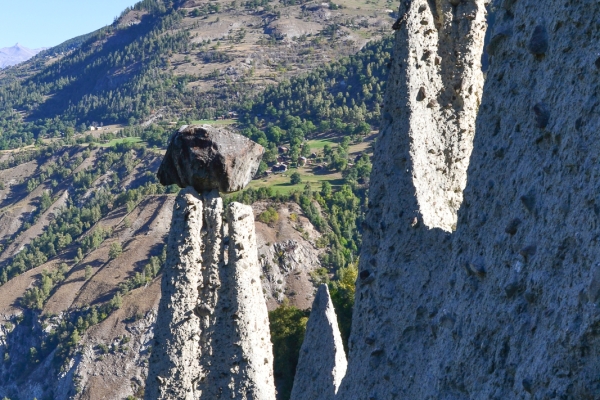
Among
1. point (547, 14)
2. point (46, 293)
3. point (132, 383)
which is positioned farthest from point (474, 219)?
point (46, 293)

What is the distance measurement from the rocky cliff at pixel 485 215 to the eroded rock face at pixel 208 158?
6.09 feet

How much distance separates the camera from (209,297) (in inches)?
292

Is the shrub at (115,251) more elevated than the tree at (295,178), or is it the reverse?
the tree at (295,178)

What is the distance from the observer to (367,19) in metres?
191

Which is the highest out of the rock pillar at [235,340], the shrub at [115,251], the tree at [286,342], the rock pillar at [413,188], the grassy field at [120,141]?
the rock pillar at [413,188]

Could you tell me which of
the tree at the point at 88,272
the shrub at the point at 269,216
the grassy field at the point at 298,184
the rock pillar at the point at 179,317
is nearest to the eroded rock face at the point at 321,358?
the rock pillar at the point at 179,317

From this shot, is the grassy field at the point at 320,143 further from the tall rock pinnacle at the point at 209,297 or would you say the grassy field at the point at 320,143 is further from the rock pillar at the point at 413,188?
the rock pillar at the point at 413,188

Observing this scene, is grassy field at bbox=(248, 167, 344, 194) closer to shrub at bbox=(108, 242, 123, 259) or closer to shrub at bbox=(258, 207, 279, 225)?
shrub at bbox=(258, 207, 279, 225)

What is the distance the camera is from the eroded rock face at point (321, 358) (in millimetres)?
8375

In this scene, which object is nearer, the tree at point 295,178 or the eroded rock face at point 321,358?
the eroded rock face at point 321,358

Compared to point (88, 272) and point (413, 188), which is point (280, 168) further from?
point (413, 188)

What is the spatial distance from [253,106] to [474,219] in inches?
5924

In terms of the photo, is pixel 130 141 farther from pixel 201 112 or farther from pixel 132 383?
pixel 132 383

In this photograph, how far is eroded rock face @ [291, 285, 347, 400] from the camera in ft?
27.5
